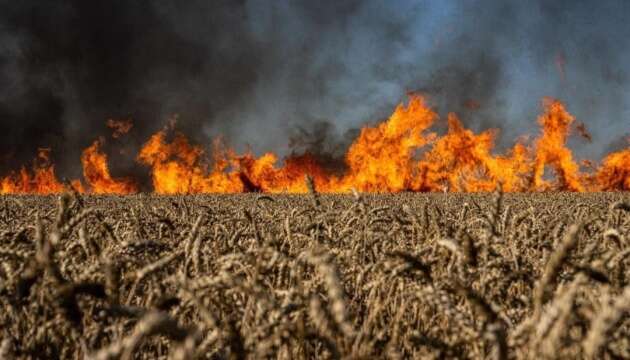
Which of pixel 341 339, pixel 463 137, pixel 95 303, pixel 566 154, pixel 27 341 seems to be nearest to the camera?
pixel 341 339

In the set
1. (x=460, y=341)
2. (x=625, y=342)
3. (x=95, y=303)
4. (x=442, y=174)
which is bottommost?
(x=625, y=342)

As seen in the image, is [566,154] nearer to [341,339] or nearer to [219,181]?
[219,181]

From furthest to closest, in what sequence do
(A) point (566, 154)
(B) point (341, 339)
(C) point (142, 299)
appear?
(A) point (566, 154) < (C) point (142, 299) < (B) point (341, 339)

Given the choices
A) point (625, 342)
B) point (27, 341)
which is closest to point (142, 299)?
point (27, 341)

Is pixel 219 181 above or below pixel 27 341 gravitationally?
above

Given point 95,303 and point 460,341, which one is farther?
point 95,303

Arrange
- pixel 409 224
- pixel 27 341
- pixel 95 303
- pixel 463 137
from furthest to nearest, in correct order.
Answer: pixel 463 137 < pixel 409 224 < pixel 95 303 < pixel 27 341

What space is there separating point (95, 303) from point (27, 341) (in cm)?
61

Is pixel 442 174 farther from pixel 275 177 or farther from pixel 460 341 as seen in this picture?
pixel 460 341

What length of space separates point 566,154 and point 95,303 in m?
45.9

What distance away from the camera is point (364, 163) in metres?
46.3

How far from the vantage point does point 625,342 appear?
188 cm

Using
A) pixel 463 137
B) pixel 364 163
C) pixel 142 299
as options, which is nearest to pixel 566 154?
pixel 463 137

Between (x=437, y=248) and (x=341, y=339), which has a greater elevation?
(x=437, y=248)
